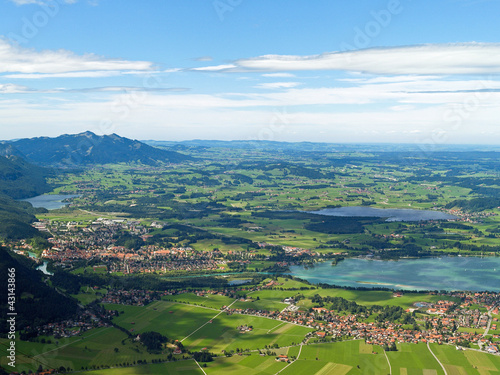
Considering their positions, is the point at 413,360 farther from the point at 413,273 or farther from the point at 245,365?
the point at 413,273

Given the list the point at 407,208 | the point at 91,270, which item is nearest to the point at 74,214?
the point at 91,270

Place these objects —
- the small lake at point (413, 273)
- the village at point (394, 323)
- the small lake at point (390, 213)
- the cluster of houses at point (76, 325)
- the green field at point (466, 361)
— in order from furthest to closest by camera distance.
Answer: the small lake at point (390, 213) → the small lake at point (413, 273) → the village at point (394, 323) → the cluster of houses at point (76, 325) → the green field at point (466, 361)

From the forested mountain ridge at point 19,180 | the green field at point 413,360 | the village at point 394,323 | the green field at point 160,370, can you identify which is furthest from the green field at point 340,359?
the forested mountain ridge at point 19,180

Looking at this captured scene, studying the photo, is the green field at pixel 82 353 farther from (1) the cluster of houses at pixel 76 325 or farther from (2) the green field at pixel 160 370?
(2) the green field at pixel 160 370

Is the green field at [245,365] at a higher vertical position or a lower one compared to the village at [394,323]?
lower

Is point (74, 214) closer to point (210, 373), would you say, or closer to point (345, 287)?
point (345, 287)

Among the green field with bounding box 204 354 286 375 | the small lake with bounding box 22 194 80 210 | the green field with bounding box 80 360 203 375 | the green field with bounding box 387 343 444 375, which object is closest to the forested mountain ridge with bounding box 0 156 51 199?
the small lake with bounding box 22 194 80 210
